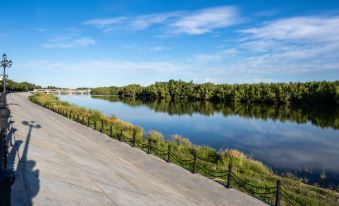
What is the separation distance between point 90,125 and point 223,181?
67.0 ft

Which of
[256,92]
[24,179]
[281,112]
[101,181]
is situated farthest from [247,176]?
[256,92]

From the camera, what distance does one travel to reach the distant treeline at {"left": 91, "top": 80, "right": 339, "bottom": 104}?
10225 centimetres

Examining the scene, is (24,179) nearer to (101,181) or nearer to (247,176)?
(101,181)

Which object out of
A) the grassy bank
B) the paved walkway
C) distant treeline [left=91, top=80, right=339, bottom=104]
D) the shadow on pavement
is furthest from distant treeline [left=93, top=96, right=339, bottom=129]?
the shadow on pavement

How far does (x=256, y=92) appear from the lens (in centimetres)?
12106

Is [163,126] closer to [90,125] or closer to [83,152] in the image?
[90,125]

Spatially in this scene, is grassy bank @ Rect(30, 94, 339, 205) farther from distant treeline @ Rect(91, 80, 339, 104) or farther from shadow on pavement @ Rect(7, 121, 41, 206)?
distant treeline @ Rect(91, 80, 339, 104)

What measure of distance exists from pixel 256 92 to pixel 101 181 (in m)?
115

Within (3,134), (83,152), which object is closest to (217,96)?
(83,152)

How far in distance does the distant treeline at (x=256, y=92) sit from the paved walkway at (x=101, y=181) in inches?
3590

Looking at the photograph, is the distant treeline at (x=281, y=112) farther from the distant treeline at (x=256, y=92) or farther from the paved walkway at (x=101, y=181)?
the paved walkway at (x=101, y=181)

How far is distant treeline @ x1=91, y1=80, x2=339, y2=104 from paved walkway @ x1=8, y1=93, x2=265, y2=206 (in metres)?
91.2

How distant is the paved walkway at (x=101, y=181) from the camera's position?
898 cm

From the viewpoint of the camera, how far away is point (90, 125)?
32438 mm
